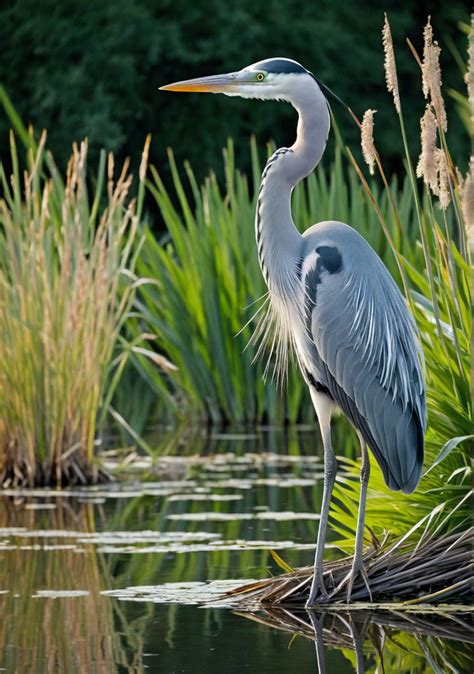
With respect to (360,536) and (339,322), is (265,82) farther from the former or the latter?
(360,536)

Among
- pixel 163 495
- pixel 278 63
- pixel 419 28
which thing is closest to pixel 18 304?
pixel 163 495

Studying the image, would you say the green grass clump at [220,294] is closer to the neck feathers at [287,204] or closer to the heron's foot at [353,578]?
the neck feathers at [287,204]

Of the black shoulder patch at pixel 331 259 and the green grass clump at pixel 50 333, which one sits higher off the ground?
the black shoulder patch at pixel 331 259

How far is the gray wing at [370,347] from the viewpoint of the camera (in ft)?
16.8

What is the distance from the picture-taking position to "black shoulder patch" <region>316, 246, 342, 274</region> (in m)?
5.14

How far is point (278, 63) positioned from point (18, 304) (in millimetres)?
3142

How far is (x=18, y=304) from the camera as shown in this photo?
8.15 m

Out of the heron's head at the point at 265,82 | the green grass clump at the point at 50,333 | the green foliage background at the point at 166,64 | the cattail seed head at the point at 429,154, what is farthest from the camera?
the green foliage background at the point at 166,64

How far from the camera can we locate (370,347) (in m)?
5.18

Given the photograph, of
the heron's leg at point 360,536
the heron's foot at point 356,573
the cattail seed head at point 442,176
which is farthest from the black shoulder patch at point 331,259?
the heron's foot at point 356,573

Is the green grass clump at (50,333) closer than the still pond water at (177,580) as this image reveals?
No

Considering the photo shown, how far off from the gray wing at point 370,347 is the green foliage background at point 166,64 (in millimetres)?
17037

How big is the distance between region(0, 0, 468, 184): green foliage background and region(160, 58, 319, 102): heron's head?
16694 millimetres

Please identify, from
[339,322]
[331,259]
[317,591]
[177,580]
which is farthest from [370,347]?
[177,580]
